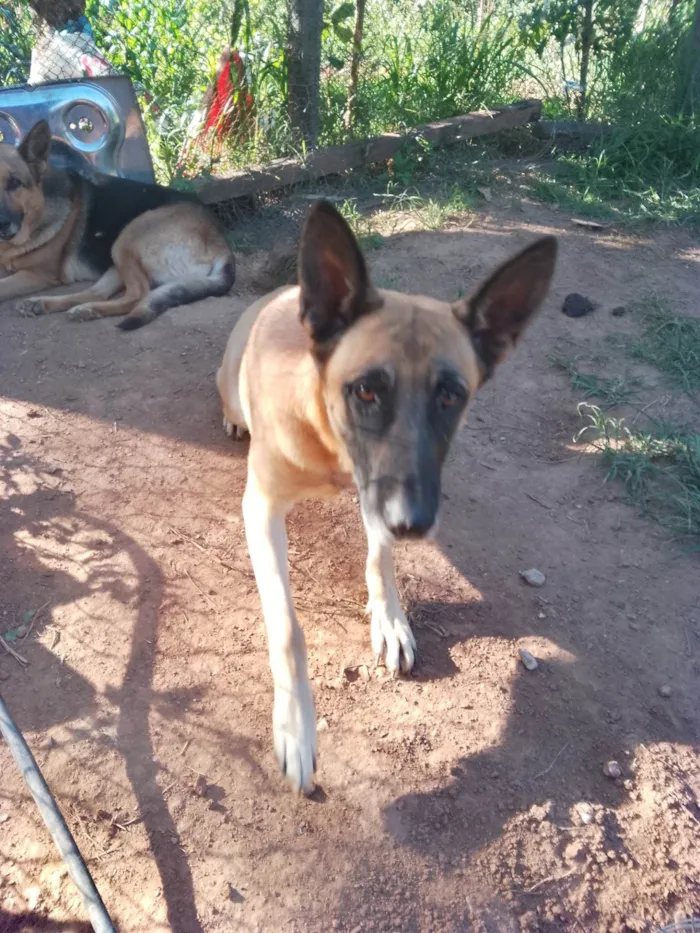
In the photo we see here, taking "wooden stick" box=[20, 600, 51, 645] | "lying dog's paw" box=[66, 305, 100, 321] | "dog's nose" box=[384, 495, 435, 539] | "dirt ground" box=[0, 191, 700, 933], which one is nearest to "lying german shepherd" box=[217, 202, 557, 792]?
"dog's nose" box=[384, 495, 435, 539]

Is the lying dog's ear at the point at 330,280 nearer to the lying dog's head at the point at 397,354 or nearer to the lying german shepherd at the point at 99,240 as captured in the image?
the lying dog's head at the point at 397,354

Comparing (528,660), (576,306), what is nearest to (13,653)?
(528,660)

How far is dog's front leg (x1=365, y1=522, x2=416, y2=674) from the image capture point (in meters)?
2.35

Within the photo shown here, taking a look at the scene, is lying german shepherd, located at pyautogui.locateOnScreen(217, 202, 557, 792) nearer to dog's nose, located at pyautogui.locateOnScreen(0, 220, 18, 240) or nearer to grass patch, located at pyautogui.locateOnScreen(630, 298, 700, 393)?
grass patch, located at pyautogui.locateOnScreen(630, 298, 700, 393)

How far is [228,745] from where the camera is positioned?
208 cm

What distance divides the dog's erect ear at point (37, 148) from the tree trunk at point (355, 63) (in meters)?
2.68

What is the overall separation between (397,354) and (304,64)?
4.83 m

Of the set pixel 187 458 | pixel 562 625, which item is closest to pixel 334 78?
pixel 187 458

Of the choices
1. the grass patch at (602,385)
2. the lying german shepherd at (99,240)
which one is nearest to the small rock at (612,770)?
the grass patch at (602,385)

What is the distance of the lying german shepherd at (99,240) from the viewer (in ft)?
15.5

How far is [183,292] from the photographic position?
461 centimetres

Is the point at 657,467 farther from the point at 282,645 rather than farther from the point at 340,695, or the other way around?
the point at 282,645

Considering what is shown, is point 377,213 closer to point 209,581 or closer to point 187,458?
point 187,458

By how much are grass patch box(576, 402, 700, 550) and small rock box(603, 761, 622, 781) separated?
3.91ft
